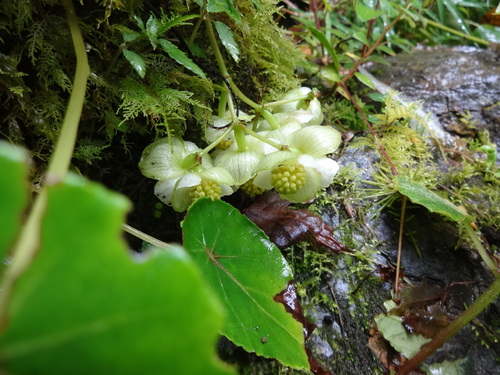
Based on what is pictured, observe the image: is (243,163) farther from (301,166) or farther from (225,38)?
(225,38)

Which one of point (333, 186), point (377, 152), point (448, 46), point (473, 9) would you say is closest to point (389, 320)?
point (333, 186)

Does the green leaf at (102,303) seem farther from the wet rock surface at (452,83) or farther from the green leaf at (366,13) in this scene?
the wet rock surface at (452,83)

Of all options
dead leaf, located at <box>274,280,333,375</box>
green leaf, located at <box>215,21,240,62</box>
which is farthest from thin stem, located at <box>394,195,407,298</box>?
green leaf, located at <box>215,21,240,62</box>

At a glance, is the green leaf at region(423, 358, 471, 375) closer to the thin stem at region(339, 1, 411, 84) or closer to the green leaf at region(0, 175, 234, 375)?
the green leaf at region(0, 175, 234, 375)

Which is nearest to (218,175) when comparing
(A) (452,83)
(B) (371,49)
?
(B) (371,49)

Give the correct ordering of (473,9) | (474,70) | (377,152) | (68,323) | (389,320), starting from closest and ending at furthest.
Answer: (68,323)
(389,320)
(377,152)
(474,70)
(473,9)

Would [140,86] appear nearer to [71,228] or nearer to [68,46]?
[68,46]
